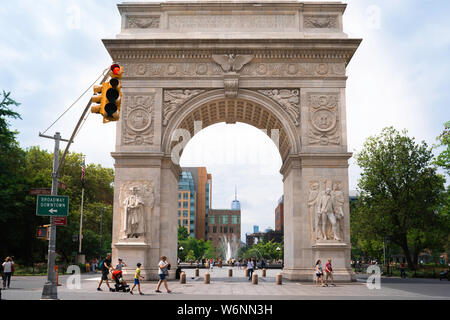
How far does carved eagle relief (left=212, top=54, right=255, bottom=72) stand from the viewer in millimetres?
30547

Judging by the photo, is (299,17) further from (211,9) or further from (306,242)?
(306,242)

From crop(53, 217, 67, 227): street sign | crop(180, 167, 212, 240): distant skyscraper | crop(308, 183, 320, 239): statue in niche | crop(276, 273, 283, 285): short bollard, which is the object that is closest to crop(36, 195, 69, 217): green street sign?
crop(53, 217, 67, 227): street sign

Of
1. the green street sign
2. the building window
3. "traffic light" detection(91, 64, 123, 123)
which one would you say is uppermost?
the building window

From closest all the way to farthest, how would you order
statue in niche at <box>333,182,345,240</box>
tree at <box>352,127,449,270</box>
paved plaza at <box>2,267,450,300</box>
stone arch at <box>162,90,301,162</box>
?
paved plaza at <box>2,267,450,300</box>, statue in niche at <box>333,182,345,240</box>, stone arch at <box>162,90,301,162</box>, tree at <box>352,127,449,270</box>

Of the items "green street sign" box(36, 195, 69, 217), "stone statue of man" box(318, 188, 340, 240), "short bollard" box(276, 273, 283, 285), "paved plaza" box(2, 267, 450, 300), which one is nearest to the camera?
"green street sign" box(36, 195, 69, 217)

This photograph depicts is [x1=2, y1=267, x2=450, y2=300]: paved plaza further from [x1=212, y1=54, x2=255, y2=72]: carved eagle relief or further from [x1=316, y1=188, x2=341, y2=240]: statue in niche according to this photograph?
[x1=212, y1=54, x2=255, y2=72]: carved eagle relief

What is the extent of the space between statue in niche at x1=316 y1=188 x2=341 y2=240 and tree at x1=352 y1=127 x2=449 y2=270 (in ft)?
60.8

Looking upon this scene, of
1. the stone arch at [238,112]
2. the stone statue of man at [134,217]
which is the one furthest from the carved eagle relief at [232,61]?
the stone statue of man at [134,217]

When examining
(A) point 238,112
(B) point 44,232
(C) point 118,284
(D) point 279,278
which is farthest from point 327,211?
(B) point 44,232

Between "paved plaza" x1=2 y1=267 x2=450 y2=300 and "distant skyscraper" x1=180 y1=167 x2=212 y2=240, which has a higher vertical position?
"distant skyscraper" x1=180 y1=167 x2=212 y2=240

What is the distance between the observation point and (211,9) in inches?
1241

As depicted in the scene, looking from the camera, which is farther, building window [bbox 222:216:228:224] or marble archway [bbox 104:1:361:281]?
building window [bbox 222:216:228:224]
